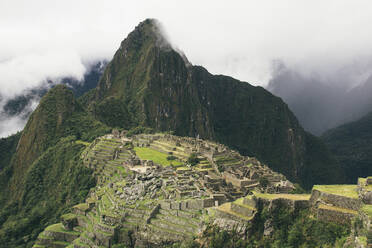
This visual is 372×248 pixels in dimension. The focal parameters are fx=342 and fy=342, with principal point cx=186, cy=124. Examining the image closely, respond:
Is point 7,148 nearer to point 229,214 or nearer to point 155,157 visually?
point 155,157

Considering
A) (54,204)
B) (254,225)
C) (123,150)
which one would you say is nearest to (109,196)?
(254,225)

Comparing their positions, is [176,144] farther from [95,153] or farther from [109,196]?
[109,196]

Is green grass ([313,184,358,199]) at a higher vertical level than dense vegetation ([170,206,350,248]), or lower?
higher

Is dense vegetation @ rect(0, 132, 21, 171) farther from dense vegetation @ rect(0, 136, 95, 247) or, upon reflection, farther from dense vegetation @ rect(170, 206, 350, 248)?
dense vegetation @ rect(170, 206, 350, 248)

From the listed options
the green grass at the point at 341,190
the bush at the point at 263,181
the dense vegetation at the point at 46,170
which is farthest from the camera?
the dense vegetation at the point at 46,170

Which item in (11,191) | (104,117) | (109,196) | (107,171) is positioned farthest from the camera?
(104,117)

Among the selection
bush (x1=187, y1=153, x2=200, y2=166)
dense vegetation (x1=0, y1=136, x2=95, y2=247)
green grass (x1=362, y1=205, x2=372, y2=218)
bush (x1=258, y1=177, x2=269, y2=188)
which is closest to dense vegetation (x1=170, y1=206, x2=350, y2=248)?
green grass (x1=362, y1=205, x2=372, y2=218)

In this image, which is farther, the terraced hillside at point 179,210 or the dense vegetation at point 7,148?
the dense vegetation at point 7,148

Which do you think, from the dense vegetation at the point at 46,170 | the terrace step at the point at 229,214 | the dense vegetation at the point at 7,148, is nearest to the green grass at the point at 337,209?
the terrace step at the point at 229,214

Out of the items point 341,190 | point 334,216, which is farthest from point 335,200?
point 341,190

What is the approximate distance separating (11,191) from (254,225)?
4124 inches

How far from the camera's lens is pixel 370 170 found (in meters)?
183

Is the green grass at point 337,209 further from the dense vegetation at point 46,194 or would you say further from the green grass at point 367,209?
the dense vegetation at point 46,194

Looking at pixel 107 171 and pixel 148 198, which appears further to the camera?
pixel 107 171
